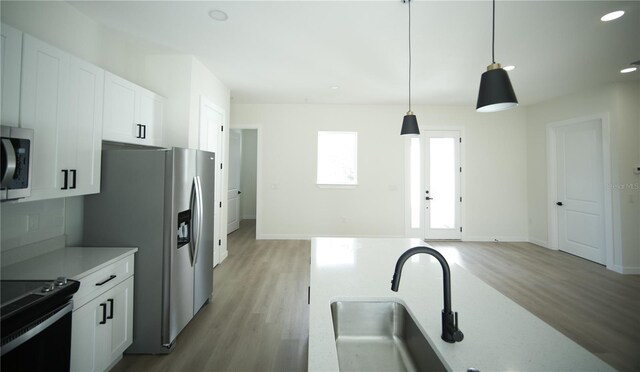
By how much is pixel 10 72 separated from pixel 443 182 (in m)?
5.71

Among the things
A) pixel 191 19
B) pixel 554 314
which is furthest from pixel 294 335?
pixel 191 19

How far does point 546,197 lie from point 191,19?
6.18 m

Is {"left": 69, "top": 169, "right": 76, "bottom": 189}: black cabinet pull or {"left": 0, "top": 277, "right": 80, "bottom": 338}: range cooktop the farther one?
{"left": 69, "top": 169, "right": 76, "bottom": 189}: black cabinet pull

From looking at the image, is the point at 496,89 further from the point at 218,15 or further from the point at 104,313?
the point at 104,313

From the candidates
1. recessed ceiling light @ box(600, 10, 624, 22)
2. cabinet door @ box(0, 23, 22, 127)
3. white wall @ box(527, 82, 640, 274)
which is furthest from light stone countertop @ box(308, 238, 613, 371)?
white wall @ box(527, 82, 640, 274)

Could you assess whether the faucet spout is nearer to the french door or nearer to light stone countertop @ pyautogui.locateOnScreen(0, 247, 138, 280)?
light stone countertop @ pyautogui.locateOnScreen(0, 247, 138, 280)

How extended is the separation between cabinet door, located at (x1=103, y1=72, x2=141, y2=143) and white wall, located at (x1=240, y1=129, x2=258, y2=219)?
522cm

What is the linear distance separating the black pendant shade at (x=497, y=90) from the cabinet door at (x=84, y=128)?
2556 millimetres

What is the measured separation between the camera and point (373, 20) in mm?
2336

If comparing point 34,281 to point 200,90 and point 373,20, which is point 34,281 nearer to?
point 200,90

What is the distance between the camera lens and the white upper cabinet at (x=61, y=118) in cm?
153

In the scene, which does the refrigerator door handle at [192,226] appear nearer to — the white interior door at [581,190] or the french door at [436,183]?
the french door at [436,183]

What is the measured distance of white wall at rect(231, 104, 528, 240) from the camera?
5.20 metres

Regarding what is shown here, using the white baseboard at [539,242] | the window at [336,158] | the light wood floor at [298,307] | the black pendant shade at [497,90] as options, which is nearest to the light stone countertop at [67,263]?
the light wood floor at [298,307]
